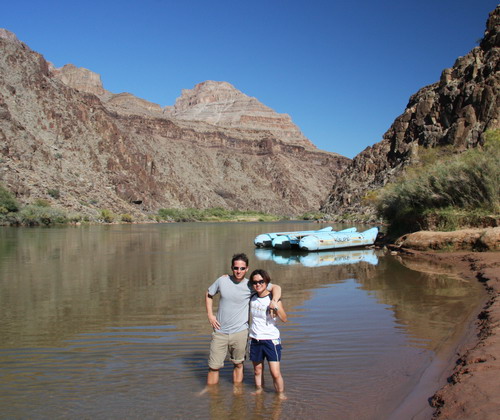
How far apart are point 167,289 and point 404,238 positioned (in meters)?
14.9

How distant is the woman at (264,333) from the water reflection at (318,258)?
16246 millimetres

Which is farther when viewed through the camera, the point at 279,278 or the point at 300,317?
the point at 279,278

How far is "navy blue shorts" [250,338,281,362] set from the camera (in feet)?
19.1

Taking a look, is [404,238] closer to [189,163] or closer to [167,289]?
[167,289]

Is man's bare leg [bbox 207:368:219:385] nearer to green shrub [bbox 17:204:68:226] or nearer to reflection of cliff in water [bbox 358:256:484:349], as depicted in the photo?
reflection of cliff in water [bbox 358:256:484:349]

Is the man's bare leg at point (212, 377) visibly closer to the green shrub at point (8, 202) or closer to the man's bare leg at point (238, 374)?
the man's bare leg at point (238, 374)

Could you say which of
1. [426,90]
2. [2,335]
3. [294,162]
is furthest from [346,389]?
[294,162]

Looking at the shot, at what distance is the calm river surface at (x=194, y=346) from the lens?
5598mm

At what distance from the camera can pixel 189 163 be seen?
152 metres

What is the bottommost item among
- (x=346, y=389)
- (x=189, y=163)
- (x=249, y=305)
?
(x=346, y=389)

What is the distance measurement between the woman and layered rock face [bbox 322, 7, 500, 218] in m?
48.0

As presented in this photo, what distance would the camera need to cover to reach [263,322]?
5.88 meters

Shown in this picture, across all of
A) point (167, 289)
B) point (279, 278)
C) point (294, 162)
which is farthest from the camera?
point (294, 162)

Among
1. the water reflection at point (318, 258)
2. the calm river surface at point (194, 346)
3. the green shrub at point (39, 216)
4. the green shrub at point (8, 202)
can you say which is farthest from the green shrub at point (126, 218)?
the calm river surface at point (194, 346)
